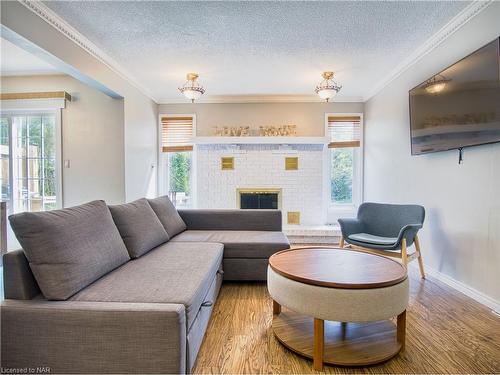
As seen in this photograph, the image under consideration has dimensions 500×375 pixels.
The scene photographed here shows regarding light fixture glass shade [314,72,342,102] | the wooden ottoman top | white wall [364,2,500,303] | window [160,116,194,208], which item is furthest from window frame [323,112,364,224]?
the wooden ottoman top

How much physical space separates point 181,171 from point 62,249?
3.64 meters

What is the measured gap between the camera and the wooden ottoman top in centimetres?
143

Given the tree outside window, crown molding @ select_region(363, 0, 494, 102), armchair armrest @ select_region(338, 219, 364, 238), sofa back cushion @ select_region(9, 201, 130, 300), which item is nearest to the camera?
sofa back cushion @ select_region(9, 201, 130, 300)

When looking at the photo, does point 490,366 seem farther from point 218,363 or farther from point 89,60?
point 89,60

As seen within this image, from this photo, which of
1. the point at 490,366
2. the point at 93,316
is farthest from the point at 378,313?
the point at 93,316

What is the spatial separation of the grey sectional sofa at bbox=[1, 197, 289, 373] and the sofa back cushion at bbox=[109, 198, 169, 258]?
21 cm

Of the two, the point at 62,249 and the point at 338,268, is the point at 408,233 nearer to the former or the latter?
the point at 338,268

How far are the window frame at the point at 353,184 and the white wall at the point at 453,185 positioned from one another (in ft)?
2.79

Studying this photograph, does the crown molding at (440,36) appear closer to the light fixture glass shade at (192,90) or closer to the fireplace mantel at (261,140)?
the fireplace mantel at (261,140)

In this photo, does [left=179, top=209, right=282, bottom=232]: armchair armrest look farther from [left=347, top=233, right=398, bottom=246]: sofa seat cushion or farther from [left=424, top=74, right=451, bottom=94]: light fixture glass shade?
[left=424, top=74, right=451, bottom=94]: light fixture glass shade

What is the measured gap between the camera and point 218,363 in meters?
1.44

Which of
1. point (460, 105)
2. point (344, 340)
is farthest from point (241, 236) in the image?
point (460, 105)

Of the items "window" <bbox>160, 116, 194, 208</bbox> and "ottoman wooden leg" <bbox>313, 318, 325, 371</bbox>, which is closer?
"ottoman wooden leg" <bbox>313, 318, 325, 371</bbox>

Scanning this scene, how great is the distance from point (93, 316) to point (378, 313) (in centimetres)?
141
